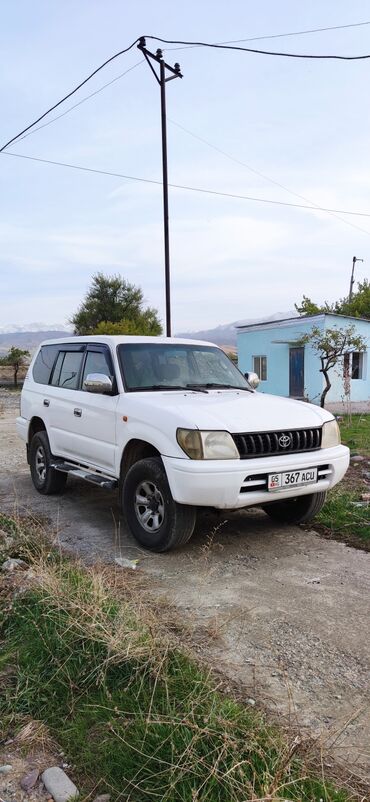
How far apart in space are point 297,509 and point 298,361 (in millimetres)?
17931

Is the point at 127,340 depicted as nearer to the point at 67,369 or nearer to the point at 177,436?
the point at 67,369

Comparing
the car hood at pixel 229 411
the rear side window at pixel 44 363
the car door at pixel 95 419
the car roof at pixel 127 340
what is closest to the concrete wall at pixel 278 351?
the rear side window at pixel 44 363

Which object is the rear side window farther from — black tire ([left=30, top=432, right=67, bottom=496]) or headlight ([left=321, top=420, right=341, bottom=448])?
headlight ([left=321, top=420, right=341, bottom=448])

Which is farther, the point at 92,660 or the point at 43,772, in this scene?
the point at 92,660

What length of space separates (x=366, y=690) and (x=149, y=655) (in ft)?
3.31


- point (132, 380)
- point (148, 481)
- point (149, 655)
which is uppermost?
point (132, 380)

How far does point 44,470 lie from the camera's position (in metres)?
6.78

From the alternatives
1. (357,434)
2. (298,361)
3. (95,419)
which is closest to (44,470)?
(95,419)

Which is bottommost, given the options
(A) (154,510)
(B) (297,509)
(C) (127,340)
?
(B) (297,509)

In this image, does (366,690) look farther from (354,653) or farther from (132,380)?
(132,380)

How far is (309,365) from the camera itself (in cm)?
2236

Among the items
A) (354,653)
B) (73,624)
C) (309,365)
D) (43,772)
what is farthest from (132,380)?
(309,365)

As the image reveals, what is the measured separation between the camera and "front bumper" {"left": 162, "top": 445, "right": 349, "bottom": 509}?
4.14 m

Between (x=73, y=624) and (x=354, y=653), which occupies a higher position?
(x=73, y=624)
